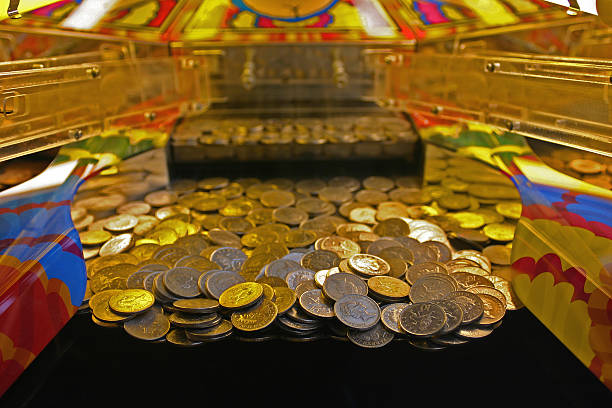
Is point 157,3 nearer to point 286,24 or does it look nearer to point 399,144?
point 286,24

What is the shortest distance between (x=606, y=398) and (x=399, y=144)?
72.5 inches

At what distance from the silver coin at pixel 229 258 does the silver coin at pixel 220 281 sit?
0.45 feet

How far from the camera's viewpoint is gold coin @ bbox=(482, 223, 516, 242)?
2.04 metres

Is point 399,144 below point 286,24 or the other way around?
below

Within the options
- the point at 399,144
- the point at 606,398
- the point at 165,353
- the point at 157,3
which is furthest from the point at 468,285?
the point at 157,3

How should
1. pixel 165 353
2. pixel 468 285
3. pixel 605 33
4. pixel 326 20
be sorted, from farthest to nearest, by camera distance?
pixel 326 20 → pixel 605 33 → pixel 468 285 → pixel 165 353

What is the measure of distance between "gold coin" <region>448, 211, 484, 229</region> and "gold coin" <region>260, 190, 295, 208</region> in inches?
34.1

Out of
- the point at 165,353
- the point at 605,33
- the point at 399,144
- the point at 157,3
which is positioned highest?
the point at 157,3

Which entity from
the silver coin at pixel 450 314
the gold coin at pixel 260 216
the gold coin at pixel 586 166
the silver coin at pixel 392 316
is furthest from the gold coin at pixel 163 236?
the gold coin at pixel 586 166

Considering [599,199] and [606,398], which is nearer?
[606,398]

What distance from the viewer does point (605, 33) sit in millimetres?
2062

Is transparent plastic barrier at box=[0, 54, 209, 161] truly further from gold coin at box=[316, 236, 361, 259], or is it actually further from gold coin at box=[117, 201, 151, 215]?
gold coin at box=[316, 236, 361, 259]

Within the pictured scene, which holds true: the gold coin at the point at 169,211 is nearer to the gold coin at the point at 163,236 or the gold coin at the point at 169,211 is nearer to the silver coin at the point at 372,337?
the gold coin at the point at 163,236

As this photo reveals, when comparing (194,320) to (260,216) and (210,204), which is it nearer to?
(260,216)
